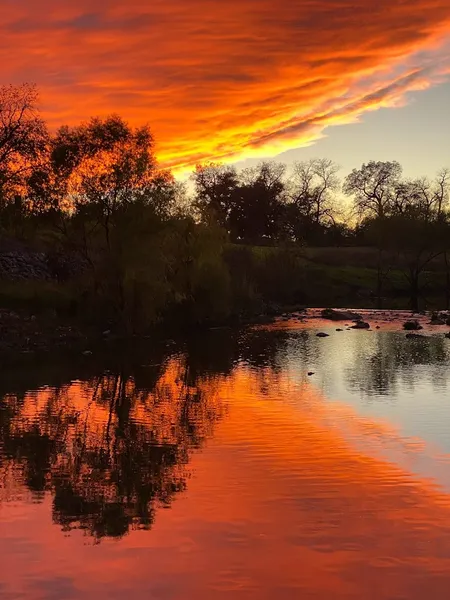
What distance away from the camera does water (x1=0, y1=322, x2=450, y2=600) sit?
32.4 feet

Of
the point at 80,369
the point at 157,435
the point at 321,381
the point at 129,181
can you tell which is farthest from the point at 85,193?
the point at 157,435

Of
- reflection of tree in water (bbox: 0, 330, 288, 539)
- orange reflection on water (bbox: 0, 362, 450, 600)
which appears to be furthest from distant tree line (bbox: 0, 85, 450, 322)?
orange reflection on water (bbox: 0, 362, 450, 600)

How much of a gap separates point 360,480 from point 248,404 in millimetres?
8913

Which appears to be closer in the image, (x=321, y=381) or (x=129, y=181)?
(x=321, y=381)

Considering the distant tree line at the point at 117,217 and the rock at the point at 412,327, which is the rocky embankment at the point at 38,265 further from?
the rock at the point at 412,327

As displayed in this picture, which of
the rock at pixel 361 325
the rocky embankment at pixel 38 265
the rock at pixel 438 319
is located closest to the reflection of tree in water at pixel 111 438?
the rock at pixel 361 325

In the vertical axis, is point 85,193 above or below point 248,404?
above

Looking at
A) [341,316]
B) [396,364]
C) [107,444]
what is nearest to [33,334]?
[396,364]

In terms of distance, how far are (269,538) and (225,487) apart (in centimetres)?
284

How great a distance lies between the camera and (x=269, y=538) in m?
11.2

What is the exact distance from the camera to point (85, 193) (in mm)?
48000

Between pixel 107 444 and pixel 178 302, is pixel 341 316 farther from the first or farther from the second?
pixel 107 444

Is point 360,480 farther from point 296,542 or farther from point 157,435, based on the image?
point 157,435

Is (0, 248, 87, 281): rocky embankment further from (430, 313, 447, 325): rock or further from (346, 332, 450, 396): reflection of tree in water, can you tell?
(430, 313, 447, 325): rock
